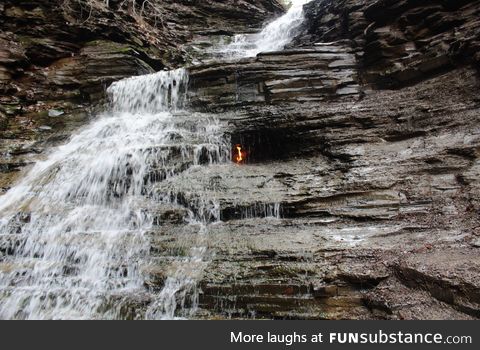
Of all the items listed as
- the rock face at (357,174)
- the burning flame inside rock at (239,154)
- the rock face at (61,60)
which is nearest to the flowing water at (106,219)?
the burning flame inside rock at (239,154)

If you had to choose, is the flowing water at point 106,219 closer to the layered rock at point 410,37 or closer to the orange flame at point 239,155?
the orange flame at point 239,155

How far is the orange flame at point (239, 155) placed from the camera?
27.2 ft

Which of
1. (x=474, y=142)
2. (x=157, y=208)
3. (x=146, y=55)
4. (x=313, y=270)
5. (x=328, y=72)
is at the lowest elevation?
(x=313, y=270)

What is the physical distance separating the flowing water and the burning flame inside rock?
0.31 metres

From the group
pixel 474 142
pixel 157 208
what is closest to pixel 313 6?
pixel 474 142

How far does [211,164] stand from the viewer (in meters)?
7.73

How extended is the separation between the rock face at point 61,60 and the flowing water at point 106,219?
1231 mm

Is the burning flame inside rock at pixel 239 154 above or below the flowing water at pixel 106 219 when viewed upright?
above

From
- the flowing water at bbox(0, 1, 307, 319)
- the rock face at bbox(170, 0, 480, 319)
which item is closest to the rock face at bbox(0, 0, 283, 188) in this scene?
the flowing water at bbox(0, 1, 307, 319)

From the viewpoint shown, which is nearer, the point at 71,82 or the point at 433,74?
the point at 433,74

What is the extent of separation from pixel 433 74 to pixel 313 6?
827 centimetres

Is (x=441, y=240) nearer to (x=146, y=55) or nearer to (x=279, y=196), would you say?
(x=279, y=196)

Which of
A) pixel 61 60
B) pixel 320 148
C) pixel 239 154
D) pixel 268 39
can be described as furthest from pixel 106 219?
pixel 268 39

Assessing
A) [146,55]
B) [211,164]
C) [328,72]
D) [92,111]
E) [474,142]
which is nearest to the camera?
[474,142]
